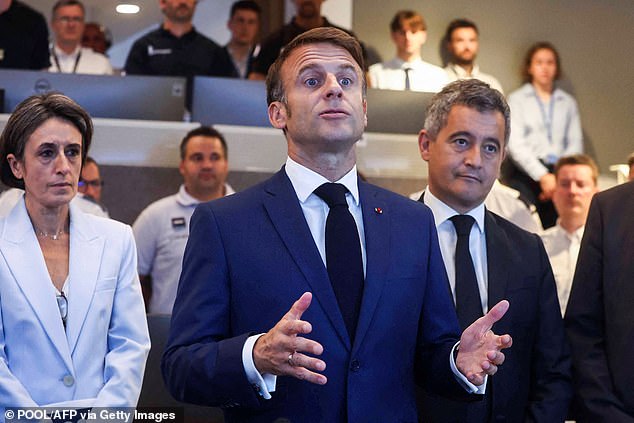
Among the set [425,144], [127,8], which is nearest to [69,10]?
[127,8]

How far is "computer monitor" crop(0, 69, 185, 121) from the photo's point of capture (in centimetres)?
520

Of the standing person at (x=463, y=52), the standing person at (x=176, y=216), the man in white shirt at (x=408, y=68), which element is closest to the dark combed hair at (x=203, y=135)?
the standing person at (x=176, y=216)

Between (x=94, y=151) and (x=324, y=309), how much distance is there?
3228mm

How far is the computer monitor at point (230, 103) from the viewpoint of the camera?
5387 mm

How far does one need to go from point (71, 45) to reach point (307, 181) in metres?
4.96

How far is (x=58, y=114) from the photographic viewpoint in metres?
2.88

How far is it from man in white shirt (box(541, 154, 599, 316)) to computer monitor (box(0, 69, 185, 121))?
217cm

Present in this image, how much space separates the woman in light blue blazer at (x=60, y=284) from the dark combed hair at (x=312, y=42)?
2.22ft

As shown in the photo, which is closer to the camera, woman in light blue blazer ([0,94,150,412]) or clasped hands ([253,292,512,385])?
clasped hands ([253,292,512,385])

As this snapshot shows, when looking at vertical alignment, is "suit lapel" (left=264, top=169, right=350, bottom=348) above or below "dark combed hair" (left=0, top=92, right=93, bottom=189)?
below

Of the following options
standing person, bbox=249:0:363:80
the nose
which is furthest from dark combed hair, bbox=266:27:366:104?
standing person, bbox=249:0:363:80

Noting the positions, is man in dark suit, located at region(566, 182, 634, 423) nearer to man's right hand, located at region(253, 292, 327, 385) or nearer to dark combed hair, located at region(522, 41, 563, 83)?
man's right hand, located at region(253, 292, 327, 385)

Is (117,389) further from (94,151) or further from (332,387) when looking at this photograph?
(94,151)

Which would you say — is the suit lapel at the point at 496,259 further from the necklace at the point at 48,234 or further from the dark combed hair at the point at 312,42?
the necklace at the point at 48,234
